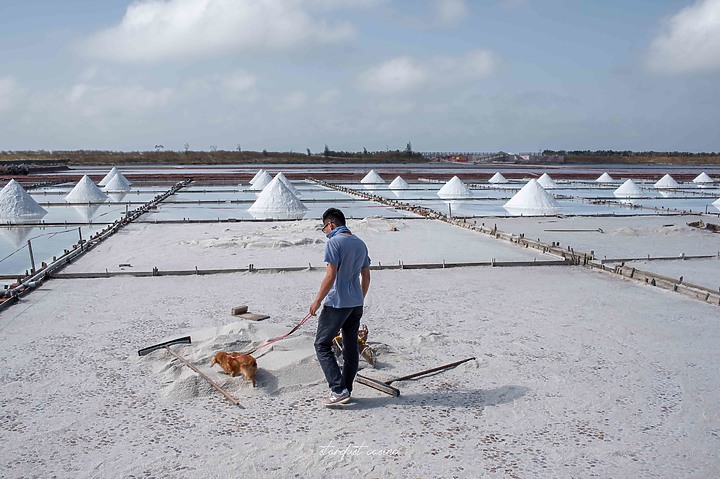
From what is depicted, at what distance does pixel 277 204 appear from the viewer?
36.2ft

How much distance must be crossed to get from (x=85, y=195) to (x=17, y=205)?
3153 mm

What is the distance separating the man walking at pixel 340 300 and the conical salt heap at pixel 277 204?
8.03m

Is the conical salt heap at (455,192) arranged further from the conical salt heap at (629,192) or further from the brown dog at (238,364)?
the brown dog at (238,364)

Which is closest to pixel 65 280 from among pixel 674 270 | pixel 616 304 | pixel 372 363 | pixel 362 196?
pixel 372 363

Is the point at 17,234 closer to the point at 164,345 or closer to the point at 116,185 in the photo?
the point at 164,345

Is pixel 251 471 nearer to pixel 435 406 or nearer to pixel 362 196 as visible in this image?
pixel 435 406

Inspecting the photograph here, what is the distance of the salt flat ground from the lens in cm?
204

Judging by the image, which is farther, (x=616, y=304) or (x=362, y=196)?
(x=362, y=196)

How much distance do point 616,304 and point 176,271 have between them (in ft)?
11.8

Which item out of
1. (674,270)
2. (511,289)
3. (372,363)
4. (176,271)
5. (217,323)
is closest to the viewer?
(372,363)

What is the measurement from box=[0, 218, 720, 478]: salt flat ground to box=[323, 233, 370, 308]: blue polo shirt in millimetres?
464

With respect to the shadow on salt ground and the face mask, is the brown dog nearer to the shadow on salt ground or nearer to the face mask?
the shadow on salt ground

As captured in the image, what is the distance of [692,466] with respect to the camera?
2.02 m

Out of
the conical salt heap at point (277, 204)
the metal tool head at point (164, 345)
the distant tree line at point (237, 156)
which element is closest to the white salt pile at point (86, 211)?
the conical salt heap at point (277, 204)
